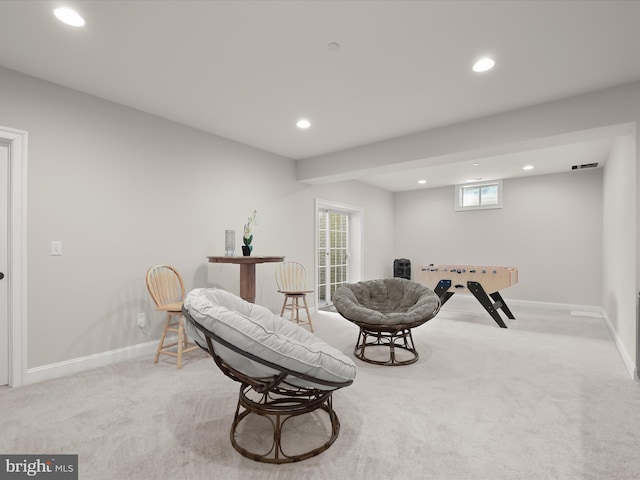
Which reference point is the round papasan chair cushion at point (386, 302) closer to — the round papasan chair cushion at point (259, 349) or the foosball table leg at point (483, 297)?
the round papasan chair cushion at point (259, 349)

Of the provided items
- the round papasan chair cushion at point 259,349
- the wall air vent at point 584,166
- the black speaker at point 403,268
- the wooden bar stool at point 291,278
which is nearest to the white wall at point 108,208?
the wooden bar stool at point 291,278

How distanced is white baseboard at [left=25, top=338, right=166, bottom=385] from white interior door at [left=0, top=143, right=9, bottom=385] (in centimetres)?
18

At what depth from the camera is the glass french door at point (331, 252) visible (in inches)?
240

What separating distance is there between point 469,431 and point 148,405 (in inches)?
83.1

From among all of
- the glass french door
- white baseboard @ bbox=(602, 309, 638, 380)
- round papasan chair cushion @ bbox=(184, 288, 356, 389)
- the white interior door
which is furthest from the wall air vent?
the white interior door

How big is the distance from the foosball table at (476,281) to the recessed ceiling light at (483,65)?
112 inches

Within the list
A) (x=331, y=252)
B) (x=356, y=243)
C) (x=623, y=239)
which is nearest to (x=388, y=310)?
(x=623, y=239)

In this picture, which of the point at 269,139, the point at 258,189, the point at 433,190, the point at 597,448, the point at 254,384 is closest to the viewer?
the point at 254,384

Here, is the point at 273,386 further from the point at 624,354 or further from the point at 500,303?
the point at 500,303

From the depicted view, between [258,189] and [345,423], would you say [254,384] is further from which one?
[258,189]

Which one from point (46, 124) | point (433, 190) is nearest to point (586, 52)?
point (46, 124)

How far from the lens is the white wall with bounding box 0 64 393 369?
269 cm

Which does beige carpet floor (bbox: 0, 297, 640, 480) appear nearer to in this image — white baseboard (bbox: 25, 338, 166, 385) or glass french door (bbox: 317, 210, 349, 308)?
white baseboard (bbox: 25, 338, 166, 385)

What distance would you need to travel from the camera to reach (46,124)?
2729 mm
